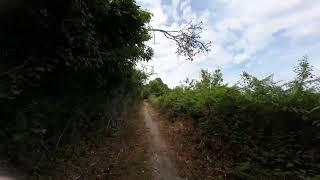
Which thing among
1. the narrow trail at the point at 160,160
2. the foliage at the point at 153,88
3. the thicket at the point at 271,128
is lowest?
the narrow trail at the point at 160,160

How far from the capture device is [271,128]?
10586 millimetres

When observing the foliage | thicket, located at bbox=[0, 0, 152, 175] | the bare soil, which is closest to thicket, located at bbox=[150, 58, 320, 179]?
the bare soil

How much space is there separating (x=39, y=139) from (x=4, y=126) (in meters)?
1.23

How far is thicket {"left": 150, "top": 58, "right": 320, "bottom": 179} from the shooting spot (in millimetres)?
9219

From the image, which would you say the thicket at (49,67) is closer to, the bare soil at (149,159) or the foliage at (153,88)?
the bare soil at (149,159)

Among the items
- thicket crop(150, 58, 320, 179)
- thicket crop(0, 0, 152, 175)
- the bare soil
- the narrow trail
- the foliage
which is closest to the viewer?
thicket crop(0, 0, 152, 175)

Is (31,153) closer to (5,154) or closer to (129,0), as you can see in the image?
(5,154)

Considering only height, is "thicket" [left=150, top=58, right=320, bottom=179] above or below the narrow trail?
above

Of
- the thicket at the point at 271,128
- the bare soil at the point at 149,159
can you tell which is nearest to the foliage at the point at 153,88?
the bare soil at the point at 149,159

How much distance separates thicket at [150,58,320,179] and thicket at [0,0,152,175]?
394cm

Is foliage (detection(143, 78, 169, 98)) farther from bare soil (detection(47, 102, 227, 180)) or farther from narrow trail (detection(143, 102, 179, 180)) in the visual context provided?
bare soil (detection(47, 102, 227, 180))

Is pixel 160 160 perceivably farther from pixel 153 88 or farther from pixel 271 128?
pixel 153 88

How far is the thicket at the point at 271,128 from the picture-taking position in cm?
922

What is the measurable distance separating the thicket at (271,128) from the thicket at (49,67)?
394 centimetres
